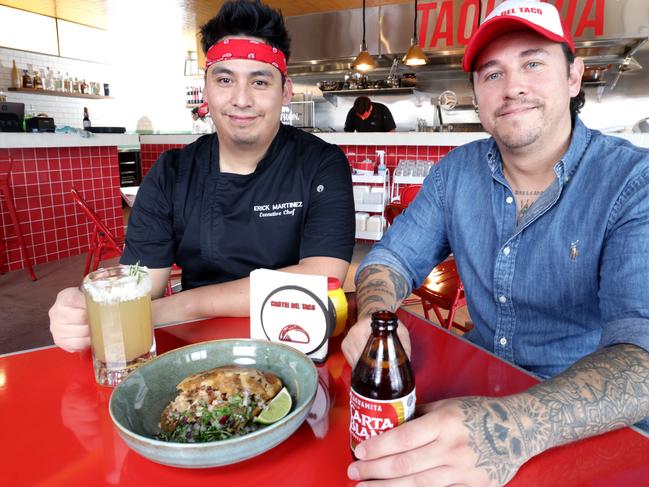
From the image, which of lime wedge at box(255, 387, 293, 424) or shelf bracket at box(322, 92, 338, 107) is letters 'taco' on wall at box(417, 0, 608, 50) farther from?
lime wedge at box(255, 387, 293, 424)

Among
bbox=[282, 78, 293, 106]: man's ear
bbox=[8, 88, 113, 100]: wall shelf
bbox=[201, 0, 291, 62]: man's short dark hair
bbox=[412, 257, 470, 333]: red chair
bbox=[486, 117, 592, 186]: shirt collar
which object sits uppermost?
bbox=[8, 88, 113, 100]: wall shelf

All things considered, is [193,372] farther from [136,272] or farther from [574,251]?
[574,251]

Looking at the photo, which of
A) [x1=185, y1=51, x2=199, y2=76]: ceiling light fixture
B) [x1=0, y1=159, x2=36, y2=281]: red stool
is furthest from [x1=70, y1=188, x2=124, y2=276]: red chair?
[x1=185, y1=51, x2=199, y2=76]: ceiling light fixture

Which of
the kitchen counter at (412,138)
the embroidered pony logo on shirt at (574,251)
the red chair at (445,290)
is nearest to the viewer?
the embroidered pony logo on shirt at (574,251)

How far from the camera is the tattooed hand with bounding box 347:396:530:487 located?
594 mm

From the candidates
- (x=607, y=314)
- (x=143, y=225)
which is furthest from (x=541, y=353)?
(x=143, y=225)

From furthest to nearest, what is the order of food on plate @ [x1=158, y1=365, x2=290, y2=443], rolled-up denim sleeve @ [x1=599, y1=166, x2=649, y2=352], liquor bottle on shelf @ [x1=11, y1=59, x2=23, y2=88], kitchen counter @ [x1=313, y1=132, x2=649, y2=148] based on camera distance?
liquor bottle on shelf @ [x1=11, y1=59, x2=23, y2=88], kitchen counter @ [x1=313, y1=132, x2=649, y2=148], rolled-up denim sleeve @ [x1=599, y1=166, x2=649, y2=352], food on plate @ [x1=158, y1=365, x2=290, y2=443]

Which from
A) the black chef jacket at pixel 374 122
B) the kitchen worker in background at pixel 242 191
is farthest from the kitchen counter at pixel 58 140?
the kitchen worker in background at pixel 242 191

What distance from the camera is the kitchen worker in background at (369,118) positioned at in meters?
7.22

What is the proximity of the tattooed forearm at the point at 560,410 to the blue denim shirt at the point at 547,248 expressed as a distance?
11 centimetres

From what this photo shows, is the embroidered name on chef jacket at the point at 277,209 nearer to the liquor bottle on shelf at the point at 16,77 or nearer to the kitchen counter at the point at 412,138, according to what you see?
the kitchen counter at the point at 412,138

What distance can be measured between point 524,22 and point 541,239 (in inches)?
21.0

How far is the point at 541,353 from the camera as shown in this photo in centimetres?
124

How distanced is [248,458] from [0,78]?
30.5 feet
